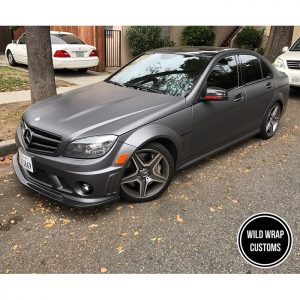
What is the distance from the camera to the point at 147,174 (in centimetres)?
363

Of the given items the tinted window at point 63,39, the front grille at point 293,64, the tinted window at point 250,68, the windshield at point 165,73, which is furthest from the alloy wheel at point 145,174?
the tinted window at point 63,39

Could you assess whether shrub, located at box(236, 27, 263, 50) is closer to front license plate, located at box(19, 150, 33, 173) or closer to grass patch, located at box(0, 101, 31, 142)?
grass patch, located at box(0, 101, 31, 142)

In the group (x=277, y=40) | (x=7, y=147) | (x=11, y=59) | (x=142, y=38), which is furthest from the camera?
(x=142, y=38)

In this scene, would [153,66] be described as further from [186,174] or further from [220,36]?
[220,36]

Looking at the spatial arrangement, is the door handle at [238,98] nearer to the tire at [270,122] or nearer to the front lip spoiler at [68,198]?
the tire at [270,122]

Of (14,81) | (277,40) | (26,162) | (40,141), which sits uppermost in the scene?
(40,141)

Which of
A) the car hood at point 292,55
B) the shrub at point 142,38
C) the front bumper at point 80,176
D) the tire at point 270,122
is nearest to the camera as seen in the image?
the front bumper at point 80,176

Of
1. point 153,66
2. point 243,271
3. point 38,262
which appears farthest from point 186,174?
point 38,262

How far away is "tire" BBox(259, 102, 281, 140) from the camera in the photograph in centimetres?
546

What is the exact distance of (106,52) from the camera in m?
13.2

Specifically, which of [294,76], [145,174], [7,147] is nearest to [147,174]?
[145,174]

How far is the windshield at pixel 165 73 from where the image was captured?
4.09 m

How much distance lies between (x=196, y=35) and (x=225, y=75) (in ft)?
37.3

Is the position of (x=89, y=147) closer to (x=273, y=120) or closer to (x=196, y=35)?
(x=273, y=120)
